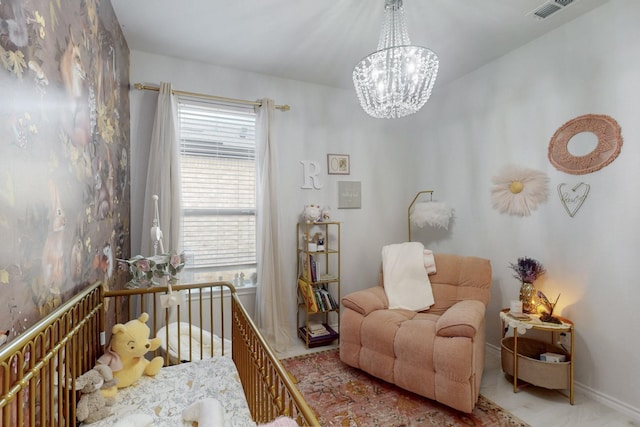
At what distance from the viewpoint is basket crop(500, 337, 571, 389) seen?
2.01 metres

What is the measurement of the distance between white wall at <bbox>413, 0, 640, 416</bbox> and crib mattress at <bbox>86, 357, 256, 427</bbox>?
239cm

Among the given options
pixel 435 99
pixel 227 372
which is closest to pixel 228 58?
pixel 435 99

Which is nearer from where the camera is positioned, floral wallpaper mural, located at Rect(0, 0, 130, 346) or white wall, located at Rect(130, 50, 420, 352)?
floral wallpaper mural, located at Rect(0, 0, 130, 346)

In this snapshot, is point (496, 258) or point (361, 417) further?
point (496, 258)

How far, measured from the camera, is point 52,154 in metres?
1.08

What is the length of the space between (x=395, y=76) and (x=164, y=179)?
1.93 meters

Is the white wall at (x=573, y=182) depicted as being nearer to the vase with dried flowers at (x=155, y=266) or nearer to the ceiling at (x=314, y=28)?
the ceiling at (x=314, y=28)

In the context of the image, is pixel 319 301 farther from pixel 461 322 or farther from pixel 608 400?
pixel 608 400

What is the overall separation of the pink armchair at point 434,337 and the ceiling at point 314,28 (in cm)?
186

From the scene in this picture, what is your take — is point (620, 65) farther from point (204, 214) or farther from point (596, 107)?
point (204, 214)

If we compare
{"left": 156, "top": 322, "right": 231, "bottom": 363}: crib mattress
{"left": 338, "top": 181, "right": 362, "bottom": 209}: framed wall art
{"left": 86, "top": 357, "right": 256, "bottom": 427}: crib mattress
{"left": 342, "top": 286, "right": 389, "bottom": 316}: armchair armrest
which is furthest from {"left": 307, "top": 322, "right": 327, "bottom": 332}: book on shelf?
{"left": 86, "top": 357, "right": 256, "bottom": 427}: crib mattress

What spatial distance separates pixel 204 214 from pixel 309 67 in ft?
5.63

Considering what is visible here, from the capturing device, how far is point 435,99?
338 centimetres

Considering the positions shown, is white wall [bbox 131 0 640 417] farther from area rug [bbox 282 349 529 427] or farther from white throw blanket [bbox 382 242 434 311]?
area rug [bbox 282 349 529 427]
